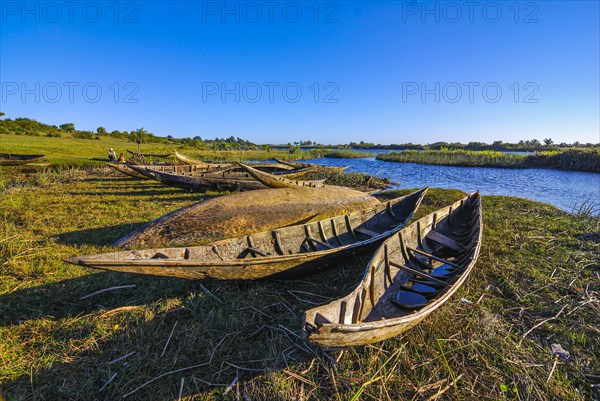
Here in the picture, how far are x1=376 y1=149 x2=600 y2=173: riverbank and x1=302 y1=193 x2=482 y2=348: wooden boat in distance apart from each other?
35504 mm

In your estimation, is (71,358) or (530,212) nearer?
(71,358)

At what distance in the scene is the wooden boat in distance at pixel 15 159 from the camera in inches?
794

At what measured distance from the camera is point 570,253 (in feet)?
22.4

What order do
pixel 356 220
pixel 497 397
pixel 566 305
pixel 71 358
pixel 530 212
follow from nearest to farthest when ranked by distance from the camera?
pixel 497 397 → pixel 71 358 → pixel 566 305 → pixel 356 220 → pixel 530 212

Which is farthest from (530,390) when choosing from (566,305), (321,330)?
(321,330)

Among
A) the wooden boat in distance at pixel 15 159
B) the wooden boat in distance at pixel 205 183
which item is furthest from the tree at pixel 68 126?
the wooden boat in distance at pixel 205 183

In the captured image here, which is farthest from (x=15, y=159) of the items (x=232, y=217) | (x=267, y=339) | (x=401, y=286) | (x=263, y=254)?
(x=401, y=286)

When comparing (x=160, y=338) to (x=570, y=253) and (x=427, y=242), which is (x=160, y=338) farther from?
(x=570, y=253)

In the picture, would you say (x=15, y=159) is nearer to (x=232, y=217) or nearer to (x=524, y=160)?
(x=232, y=217)

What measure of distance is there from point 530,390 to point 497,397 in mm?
433

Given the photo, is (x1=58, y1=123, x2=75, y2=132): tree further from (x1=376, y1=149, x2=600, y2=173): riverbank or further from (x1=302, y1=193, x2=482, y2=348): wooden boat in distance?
(x1=302, y1=193, x2=482, y2=348): wooden boat in distance

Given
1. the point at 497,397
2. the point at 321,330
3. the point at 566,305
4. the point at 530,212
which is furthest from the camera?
the point at 530,212

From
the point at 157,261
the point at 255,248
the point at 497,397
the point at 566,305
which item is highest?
the point at 157,261

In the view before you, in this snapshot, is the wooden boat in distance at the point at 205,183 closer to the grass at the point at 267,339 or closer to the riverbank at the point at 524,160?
the grass at the point at 267,339
